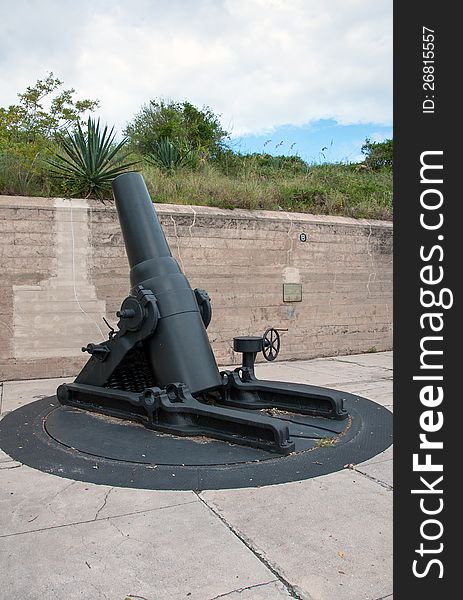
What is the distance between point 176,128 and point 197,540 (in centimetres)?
1531

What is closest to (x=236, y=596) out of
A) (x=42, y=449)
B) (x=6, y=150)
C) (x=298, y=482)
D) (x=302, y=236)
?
(x=298, y=482)

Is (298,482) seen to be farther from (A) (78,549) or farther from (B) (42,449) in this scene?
(B) (42,449)

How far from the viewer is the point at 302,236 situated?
29.0 feet

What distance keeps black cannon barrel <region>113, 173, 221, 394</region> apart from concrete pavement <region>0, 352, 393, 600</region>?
4.87 feet

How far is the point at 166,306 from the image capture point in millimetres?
4781

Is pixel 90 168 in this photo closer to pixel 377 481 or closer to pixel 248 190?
pixel 248 190

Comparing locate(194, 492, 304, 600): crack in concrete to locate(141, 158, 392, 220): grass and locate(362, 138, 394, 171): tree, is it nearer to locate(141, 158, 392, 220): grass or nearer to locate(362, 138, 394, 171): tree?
locate(141, 158, 392, 220): grass

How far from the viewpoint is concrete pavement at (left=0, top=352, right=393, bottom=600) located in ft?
7.15

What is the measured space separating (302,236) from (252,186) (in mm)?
1374

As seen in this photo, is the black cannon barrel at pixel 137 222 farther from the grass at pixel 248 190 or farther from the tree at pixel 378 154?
the tree at pixel 378 154

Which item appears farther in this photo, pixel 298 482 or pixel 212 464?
pixel 212 464

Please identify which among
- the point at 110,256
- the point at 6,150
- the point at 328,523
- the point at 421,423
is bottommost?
the point at 328,523

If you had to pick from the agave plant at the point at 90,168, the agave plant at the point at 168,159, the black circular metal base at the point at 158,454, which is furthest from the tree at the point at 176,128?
the black circular metal base at the point at 158,454

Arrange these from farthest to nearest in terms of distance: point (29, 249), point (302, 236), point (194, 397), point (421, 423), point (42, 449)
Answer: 1. point (302, 236)
2. point (29, 249)
3. point (194, 397)
4. point (42, 449)
5. point (421, 423)
